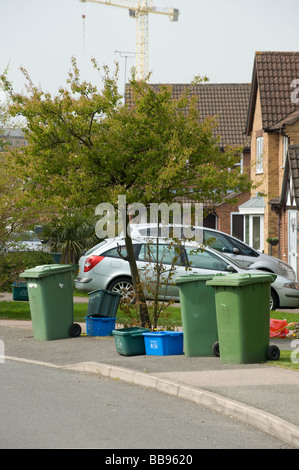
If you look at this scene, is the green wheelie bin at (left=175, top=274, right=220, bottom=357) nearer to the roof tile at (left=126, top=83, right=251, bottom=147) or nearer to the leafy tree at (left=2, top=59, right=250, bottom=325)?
the leafy tree at (left=2, top=59, right=250, bottom=325)

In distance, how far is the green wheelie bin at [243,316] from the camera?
425 inches

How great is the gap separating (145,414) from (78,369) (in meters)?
3.30

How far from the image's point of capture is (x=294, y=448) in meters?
6.89

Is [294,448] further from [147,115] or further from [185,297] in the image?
[147,115]

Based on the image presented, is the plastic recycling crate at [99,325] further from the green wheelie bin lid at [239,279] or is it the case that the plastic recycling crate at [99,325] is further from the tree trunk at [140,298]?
the green wheelie bin lid at [239,279]

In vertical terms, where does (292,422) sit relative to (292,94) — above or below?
below

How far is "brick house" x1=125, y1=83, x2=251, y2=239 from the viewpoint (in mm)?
42969

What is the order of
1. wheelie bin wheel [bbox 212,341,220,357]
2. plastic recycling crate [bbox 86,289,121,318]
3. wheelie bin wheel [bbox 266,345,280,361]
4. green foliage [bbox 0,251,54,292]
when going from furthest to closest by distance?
green foliage [bbox 0,251,54,292]
plastic recycling crate [bbox 86,289,121,318]
wheelie bin wheel [bbox 212,341,220,357]
wheelie bin wheel [bbox 266,345,280,361]

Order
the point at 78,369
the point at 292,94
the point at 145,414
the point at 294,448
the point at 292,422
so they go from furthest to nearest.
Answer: the point at 292,94, the point at 78,369, the point at 145,414, the point at 292,422, the point at 294,448

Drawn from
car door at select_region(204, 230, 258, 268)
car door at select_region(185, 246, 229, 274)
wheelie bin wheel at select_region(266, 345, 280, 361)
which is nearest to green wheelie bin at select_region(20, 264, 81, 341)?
wheelie bin wheel at select_region(266, 345, 280, 361)

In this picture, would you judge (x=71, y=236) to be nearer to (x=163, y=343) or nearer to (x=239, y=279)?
(x=163, y=343)

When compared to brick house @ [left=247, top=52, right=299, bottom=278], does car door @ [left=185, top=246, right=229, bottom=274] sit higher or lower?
lower

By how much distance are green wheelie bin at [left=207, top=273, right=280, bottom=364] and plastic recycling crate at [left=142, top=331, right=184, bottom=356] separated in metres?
1.22

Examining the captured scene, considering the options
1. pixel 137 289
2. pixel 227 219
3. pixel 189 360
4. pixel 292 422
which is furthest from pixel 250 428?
pixel 227 219
